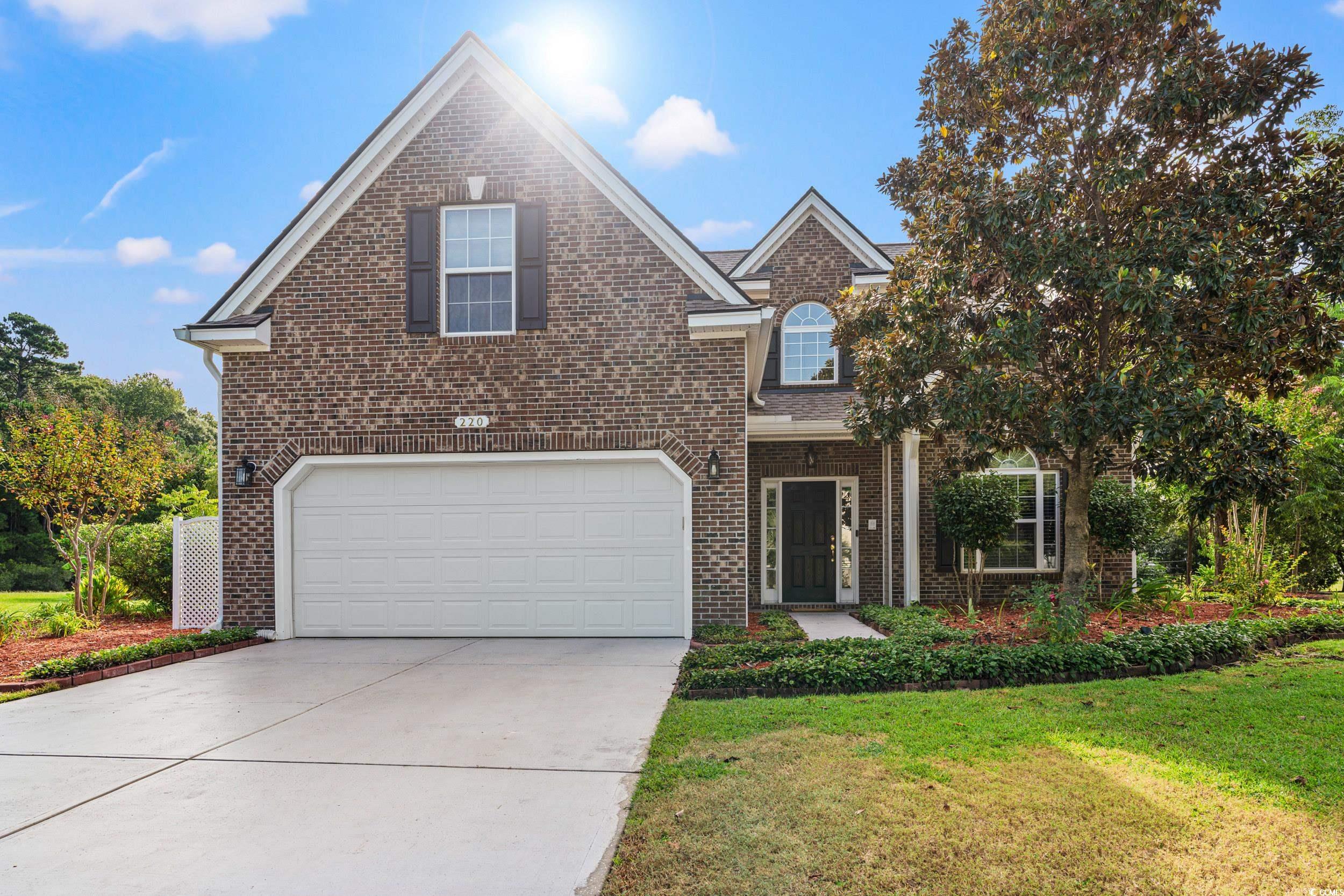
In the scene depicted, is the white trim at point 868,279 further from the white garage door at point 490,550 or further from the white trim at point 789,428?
the white garage door at point 490,550

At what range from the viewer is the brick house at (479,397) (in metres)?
9.34

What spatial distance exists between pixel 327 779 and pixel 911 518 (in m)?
9.17

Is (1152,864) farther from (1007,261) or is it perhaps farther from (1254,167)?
(1254,167)

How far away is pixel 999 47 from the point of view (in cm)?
766

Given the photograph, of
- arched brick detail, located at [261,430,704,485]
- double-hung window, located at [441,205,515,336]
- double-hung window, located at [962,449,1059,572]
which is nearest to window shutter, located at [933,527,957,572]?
double-hung window, located at [962,449,1059,572]

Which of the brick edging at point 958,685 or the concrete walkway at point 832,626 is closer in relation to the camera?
the brick edging at point 958,685

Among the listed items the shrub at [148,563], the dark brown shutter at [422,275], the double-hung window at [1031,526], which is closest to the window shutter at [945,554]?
the double-hung window at [1031,526]

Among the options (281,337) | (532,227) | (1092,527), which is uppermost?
(532,227)

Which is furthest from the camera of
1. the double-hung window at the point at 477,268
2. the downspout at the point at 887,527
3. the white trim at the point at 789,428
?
the downspout at the point at 887,527

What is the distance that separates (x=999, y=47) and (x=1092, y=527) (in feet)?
22.4

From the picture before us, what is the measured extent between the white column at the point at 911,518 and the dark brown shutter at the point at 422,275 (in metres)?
6.93

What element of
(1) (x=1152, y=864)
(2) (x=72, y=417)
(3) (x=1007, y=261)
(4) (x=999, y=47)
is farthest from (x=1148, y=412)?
(2) (x=72, y=417)

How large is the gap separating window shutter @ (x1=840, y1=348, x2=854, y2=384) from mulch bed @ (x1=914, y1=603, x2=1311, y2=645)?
4463mm

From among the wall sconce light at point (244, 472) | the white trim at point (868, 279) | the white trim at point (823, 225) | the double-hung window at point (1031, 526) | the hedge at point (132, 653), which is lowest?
the hedge at point (132, 653)
